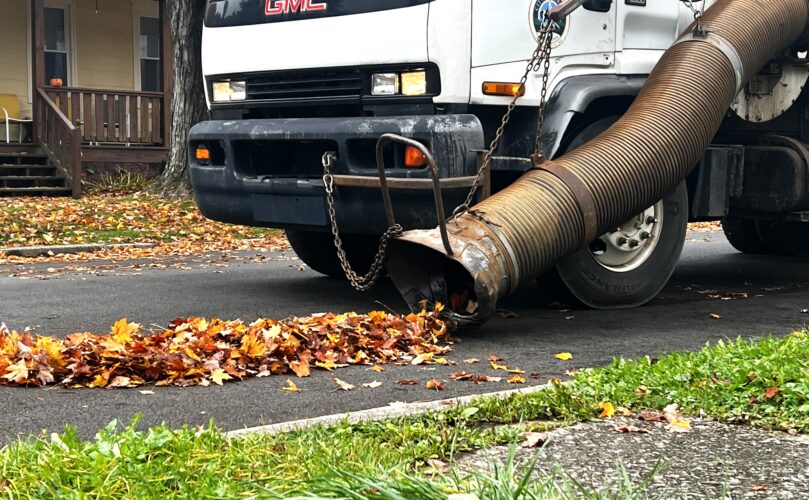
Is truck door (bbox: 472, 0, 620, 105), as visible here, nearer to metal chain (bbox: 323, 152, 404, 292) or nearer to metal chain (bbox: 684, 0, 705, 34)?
metal chain (bbox: 684, 0, 705, 34)

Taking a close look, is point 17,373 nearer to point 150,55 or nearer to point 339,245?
point 339,245

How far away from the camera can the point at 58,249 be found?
12219 mm

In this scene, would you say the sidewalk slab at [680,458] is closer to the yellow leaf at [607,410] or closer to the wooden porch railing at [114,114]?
the yellow leaf at [607,410]

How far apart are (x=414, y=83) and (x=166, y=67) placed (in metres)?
15.4

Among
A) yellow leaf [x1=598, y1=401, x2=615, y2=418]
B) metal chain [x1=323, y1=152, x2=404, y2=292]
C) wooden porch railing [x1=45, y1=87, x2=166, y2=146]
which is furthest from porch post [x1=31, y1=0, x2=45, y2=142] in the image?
yellow leaf [x1=598, y1=401, x2=615, y2=418]

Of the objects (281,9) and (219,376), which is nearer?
(219,376)

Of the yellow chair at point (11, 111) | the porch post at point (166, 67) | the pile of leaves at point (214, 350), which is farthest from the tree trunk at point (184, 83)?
the pile of leaves at point (214, 350)

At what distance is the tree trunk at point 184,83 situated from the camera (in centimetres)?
1647

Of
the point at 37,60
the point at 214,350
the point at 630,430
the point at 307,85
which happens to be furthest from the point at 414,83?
the point at 37,60

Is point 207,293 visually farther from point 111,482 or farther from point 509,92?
point 111,482

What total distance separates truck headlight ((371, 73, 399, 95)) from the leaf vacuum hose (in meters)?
0.89

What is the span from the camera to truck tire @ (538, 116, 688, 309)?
7.23 metres

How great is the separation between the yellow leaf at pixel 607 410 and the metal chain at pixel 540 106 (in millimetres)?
2199

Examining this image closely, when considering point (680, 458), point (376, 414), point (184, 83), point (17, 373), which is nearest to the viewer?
point (680, 458)
